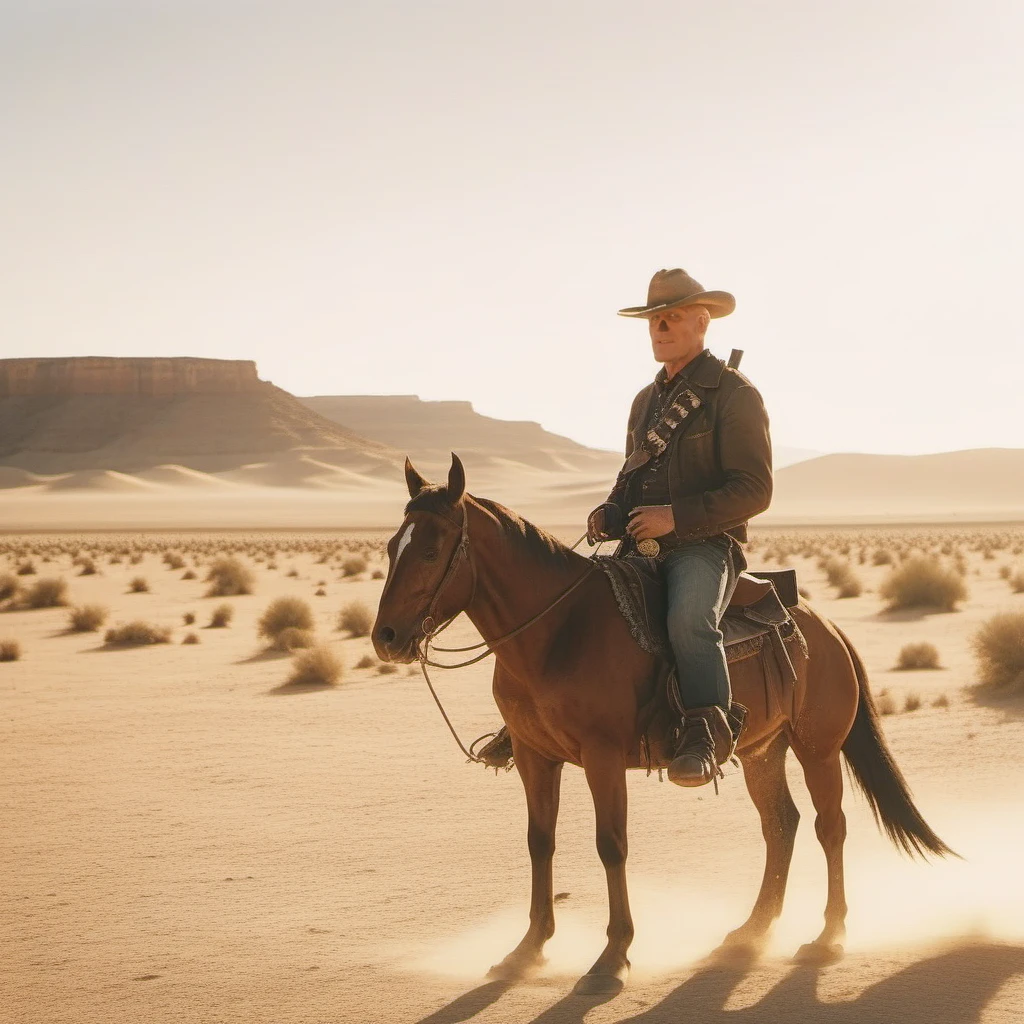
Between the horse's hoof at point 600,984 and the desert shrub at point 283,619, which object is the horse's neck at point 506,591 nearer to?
the horse's hoof at point 600,984

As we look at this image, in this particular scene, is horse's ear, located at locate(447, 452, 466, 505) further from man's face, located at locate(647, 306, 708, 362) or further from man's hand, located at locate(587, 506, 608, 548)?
man's face, located at locate(647, 306, 708, 362)

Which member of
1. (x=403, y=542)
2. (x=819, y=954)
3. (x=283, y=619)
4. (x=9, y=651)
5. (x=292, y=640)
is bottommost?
(x=9, y=651)

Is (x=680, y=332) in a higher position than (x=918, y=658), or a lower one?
higher

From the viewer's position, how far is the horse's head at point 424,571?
5.23 m

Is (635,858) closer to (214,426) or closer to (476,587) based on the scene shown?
(476,587)

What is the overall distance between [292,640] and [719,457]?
15.1 metres

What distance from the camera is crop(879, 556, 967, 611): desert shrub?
2478cm

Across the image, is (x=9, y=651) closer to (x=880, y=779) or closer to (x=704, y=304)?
(x=880, y=779)

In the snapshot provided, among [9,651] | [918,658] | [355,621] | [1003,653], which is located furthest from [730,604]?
[355,621]

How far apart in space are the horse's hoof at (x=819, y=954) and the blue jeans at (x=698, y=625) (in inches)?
61.2

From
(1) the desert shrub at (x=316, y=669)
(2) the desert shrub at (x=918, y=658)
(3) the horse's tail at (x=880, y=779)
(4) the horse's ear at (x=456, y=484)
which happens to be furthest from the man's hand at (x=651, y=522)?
(2) the desert shrub at (x=918, y=658)

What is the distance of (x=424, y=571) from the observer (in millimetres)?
5336

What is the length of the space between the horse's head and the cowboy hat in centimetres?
154

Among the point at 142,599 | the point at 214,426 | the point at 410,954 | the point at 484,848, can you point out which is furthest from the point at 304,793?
the point at 214,426
